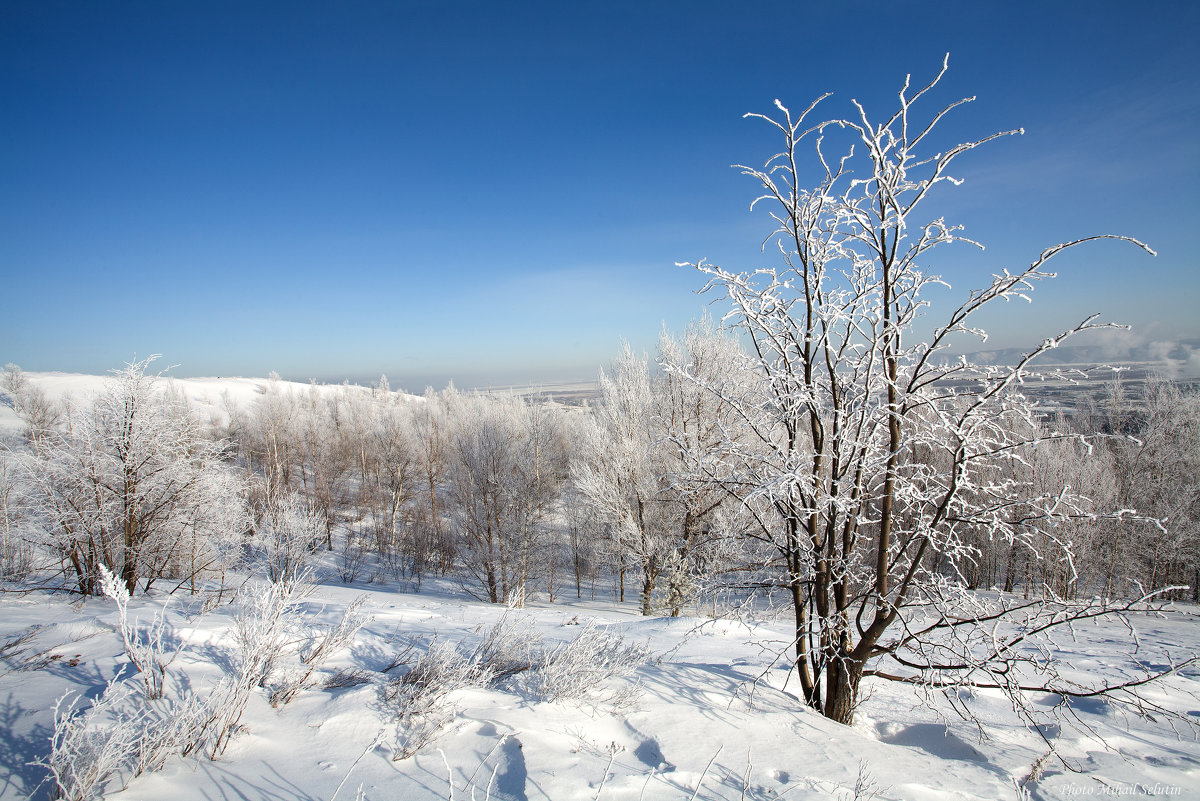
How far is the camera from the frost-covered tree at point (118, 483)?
803 cm

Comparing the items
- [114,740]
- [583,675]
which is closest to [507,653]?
[583,675]

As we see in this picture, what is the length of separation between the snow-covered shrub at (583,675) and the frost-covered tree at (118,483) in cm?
888

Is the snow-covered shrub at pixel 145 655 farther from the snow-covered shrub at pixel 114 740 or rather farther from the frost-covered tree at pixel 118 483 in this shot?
the frost-covered tree at pixel 118 483

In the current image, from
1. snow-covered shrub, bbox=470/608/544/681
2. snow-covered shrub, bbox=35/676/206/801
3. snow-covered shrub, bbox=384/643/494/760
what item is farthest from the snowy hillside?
snow-covered shrub, bbox=384/643/494/760

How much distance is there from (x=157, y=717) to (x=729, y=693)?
126 inches

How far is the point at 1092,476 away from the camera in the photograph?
1505cm

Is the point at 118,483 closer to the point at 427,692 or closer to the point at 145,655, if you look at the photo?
the point at 145,655

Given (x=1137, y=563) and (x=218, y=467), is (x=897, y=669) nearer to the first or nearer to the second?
(x=218, y=467)

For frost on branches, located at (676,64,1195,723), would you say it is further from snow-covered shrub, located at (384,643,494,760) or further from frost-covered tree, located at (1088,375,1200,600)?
frost-covered tree, located at (1088,375,1200,600)

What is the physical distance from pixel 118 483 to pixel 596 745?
421 inches

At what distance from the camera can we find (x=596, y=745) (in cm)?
234

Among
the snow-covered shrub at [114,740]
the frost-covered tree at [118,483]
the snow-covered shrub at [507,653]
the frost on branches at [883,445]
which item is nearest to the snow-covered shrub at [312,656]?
the snow-covered shrub at [114,740]

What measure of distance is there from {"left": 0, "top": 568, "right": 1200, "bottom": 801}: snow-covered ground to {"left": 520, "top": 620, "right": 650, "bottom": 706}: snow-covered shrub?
6cm

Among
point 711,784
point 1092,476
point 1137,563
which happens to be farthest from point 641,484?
point 1137,563
